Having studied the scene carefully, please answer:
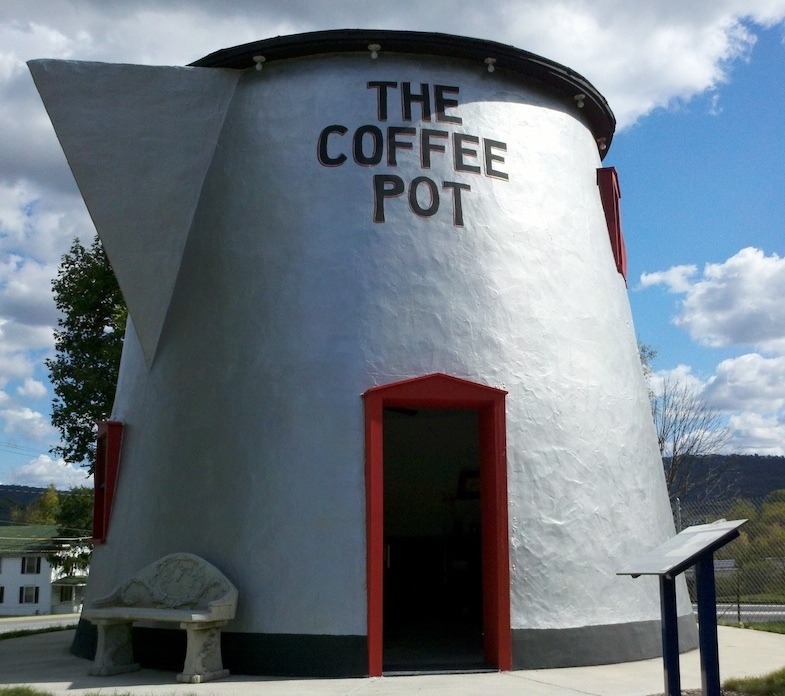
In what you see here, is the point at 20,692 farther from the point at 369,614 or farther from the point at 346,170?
the point at 346,170

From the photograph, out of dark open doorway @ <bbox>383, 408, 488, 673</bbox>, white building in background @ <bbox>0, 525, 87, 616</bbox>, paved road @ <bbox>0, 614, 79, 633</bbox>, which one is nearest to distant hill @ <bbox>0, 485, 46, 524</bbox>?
white building in background @ <bbox>0, 525, 87, 616</bbox>

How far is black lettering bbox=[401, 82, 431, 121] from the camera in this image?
989cm

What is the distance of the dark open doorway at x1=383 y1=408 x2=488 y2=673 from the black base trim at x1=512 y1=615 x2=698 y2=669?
16.5 feet

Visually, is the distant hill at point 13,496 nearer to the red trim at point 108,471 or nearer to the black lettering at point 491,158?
the red trim at point 108,471

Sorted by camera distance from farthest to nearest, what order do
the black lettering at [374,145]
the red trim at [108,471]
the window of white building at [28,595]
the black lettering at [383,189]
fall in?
the window of white building at [28,595] → the red trim at [108,471] → the black lettering at [374,145] → the black lettering at [383,189]

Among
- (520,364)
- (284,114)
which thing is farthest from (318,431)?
(284,114)

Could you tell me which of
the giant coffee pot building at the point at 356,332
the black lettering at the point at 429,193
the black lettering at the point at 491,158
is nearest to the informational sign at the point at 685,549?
the giant coffee pot building at the point at 356,332

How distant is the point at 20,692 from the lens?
7.39 meters

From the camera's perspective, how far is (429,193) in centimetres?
971

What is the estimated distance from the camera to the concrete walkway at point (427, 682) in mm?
7535

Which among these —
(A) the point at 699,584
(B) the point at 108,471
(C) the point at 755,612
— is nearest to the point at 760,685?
(A) the point at 699,584

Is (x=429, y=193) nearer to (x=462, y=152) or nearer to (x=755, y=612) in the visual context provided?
(x=462, y=152)

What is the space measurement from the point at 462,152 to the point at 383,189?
3.39ft

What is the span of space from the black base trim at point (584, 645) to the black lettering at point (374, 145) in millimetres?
5065
